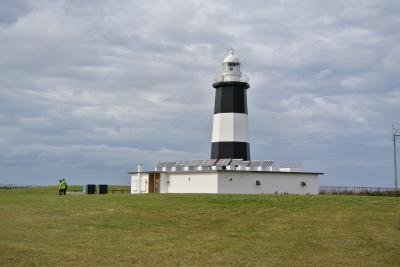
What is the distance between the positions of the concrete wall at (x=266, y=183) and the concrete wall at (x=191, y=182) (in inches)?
29.6

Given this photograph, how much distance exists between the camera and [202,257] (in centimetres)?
1936

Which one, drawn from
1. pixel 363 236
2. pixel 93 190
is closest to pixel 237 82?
pixel 93 190

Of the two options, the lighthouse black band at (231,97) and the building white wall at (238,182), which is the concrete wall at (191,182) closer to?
the building white wall at (238,182)

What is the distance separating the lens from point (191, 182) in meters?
41.8

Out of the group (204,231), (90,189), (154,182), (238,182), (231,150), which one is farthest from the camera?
(90,189)

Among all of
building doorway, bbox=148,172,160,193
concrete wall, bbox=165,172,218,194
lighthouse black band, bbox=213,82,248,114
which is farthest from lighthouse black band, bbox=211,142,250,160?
building doorway, bbox=148,172,160,193

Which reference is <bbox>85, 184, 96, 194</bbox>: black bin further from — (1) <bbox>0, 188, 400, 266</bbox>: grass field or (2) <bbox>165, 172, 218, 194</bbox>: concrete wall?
(1) <bbox>0, 188, 400, 266</bbox>: grass field

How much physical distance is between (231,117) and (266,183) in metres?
6.30

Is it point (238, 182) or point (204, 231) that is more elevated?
point (238, 182)

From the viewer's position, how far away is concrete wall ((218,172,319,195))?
Answer: 39594 mm

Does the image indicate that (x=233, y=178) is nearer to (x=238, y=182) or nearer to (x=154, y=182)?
(x=238, y=182)

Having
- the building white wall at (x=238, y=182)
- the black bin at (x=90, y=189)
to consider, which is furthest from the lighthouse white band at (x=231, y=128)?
the black bin at (x=90, y=189)

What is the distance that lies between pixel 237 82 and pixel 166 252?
84.3 feet

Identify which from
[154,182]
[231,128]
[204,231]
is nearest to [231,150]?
[231,128]
